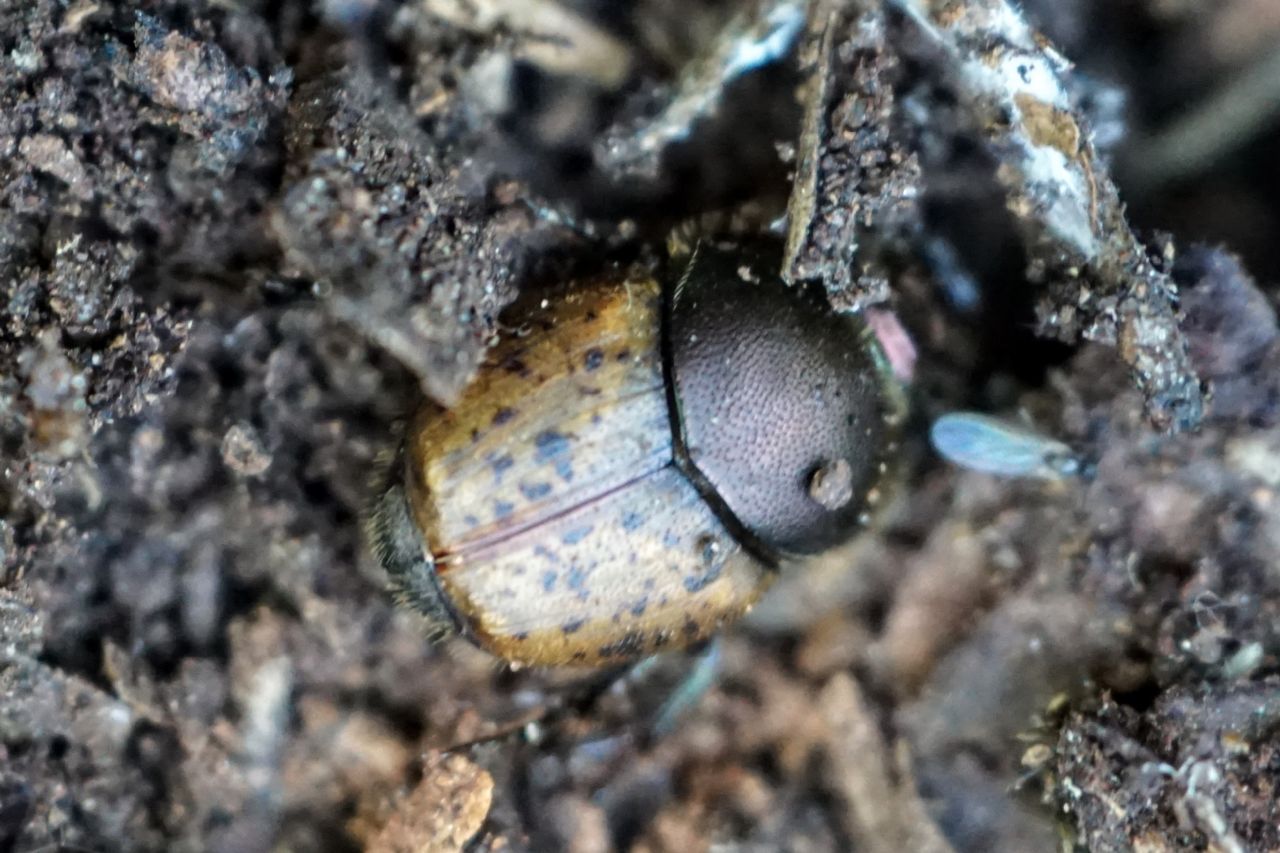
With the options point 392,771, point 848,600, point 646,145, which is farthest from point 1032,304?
point 392,771

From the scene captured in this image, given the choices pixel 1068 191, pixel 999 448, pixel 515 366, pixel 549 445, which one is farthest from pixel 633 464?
pixel 1068 191

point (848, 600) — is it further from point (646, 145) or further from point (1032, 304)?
point (646, 145)

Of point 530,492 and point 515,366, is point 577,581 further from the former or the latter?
point 515,366

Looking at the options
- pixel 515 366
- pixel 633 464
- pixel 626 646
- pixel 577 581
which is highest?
pixel 515 366

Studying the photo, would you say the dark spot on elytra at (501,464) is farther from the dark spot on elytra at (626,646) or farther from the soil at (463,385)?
the dark spot on elytra at (626,646)

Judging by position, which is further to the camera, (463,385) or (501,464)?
(501,464)

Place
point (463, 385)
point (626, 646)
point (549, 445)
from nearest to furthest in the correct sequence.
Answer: point (463, 385)
point (549, 445)
point (626, 646)

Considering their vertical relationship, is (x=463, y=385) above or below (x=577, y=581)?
above

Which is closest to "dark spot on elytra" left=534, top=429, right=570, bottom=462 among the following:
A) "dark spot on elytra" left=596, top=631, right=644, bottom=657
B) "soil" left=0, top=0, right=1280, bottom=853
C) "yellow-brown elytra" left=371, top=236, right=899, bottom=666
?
"yellow-brown elytra" left=371, top=236, right=899, bottom=666

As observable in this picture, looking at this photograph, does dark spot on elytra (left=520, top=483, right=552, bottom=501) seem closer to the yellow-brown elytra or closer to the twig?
the yellow-brown elytra
